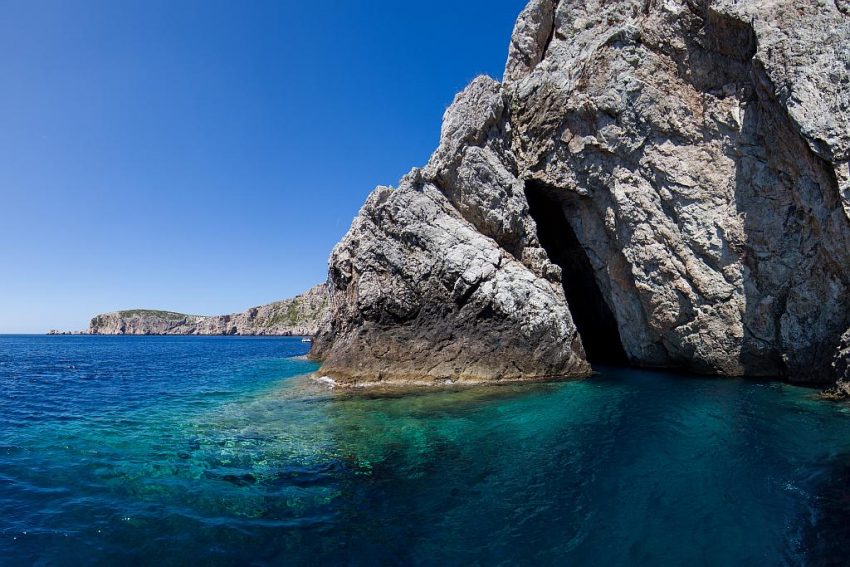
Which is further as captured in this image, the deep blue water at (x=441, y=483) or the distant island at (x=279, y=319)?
the distant island at (x=279, y=319)

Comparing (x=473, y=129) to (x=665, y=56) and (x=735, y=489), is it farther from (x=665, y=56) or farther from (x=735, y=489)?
(x=735, y=489)

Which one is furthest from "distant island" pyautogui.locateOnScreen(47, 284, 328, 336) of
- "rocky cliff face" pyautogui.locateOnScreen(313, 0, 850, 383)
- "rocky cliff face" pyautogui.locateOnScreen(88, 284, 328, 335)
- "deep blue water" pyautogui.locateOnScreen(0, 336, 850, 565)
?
"deep blue water" pyautogui.locateOnScreen(0, 336, 850, 565)

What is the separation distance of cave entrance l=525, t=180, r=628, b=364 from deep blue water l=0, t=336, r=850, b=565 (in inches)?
586

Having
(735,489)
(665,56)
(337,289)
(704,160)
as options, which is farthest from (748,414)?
(337,289)

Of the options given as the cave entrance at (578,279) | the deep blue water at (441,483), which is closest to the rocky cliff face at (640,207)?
the cave entrance at (578,279)

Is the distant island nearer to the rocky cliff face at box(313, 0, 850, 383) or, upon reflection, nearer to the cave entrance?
the cave entrance

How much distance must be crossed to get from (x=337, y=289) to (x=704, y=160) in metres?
24.9

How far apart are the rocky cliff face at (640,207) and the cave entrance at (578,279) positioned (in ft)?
3.14

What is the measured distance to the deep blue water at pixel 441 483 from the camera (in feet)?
22.5

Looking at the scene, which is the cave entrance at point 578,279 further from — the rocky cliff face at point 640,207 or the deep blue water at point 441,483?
the deep blue water at point 441,483

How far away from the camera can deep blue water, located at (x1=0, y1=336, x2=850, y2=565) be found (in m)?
6.87

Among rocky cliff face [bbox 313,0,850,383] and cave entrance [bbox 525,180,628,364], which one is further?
cave entrance [bbox 525,180,628,364]

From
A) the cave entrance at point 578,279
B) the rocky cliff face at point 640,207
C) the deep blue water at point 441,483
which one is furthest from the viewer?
the cave entrance at point 578,279

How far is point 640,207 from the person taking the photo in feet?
76.7
